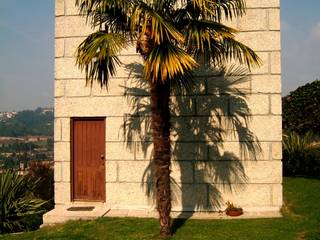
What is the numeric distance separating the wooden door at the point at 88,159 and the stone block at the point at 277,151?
3.95 metres

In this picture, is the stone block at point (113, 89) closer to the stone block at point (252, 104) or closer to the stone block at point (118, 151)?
the stone block at point (118, 151)

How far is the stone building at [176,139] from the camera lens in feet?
30.4

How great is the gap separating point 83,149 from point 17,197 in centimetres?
196

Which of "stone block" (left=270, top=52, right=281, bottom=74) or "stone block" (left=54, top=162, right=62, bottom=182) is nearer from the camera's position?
"stone block" (left=270, top=52, right=281, bottom=74)

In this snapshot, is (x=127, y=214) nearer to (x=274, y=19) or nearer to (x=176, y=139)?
(x=176, y=139)

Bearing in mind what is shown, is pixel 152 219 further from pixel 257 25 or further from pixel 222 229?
pixel 257 25

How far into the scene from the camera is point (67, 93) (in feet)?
32.5

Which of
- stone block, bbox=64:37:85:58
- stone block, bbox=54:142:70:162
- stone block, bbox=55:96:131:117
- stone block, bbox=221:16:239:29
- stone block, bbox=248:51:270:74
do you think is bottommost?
stone block, bbox=54:142:70:162

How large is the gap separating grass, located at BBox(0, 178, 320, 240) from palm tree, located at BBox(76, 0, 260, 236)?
27.1 inches

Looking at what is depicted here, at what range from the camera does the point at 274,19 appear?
9258 mm

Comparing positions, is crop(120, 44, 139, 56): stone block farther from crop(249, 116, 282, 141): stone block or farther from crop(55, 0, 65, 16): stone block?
crop(249, 116, 282, 141): stone block

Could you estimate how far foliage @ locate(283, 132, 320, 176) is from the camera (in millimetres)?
12742

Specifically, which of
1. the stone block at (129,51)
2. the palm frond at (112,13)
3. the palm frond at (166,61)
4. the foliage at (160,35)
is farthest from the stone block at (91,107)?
the palm frond at (166,61)

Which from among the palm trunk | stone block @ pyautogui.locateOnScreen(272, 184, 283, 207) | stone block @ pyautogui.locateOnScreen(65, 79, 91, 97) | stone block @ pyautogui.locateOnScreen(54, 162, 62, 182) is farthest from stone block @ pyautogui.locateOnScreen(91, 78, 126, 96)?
stone block @ pyautogui.locateOnScreen(272, 184, 283, 207)
